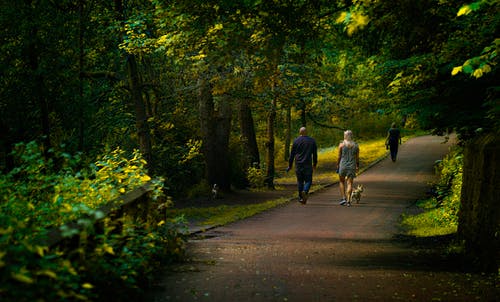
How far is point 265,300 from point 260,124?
36.2m

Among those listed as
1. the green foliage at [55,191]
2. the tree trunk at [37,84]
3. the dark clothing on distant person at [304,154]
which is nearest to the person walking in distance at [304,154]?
the dark clothing on distant person at [304,154]

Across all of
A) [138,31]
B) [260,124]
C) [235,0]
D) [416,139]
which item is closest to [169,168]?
[138,31]

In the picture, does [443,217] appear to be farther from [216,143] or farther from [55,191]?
[216,143]

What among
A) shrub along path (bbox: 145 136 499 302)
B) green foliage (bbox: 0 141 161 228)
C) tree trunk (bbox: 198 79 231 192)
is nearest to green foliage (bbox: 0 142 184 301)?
green foliage (bbox: 0 141 161 228)

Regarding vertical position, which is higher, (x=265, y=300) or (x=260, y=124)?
(x=260, y=124)

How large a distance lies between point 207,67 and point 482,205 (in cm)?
989

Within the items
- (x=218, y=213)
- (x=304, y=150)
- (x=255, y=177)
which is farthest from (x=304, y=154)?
(x=255, y=177)

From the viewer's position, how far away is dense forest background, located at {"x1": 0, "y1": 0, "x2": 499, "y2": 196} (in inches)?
464

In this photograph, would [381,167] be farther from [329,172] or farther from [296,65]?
[296,65]

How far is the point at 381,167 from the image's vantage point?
35969 millimetres

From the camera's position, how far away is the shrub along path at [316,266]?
6922 mm

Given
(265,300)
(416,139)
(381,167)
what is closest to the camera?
(265,300)

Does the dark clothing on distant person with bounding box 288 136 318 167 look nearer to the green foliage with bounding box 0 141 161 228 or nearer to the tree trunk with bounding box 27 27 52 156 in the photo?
the tree trunk with bounding box 27 27 52 156

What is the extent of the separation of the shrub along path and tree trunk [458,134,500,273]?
1.24ft
